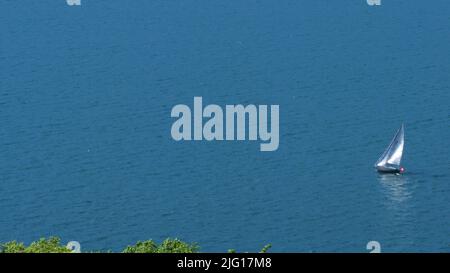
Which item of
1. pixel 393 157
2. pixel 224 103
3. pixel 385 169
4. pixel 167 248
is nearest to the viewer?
pixel 167 248

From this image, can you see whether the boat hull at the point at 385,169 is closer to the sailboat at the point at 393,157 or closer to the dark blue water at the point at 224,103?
the sailboat at the point at 393,157

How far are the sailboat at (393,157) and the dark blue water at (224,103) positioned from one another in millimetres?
355

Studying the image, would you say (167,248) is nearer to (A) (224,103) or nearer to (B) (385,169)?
(A) (224,103)

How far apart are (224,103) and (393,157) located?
675 centimetres

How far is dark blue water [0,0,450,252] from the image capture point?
173 ft

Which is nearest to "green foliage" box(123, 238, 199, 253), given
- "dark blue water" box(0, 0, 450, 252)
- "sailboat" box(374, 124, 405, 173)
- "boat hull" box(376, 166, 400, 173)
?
"dark blue water" box(0, 0, 450, 252)

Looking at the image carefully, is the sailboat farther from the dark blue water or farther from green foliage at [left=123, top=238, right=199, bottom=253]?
green foliage at [left=123, top=238, right=199, bottom=253]

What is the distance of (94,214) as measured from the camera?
53.2m

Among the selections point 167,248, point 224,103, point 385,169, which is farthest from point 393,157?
point 167,248

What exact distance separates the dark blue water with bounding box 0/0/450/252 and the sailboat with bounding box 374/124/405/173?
355mm

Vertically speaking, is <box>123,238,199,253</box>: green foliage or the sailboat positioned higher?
the sailboat

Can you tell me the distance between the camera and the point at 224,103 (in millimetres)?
52812

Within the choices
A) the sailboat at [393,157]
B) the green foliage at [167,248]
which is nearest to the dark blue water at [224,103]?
the sailboat at [393,157]
